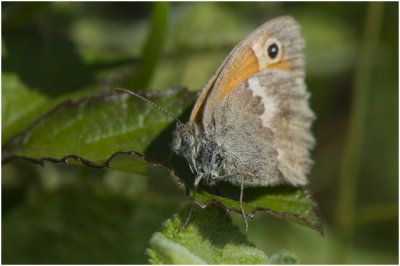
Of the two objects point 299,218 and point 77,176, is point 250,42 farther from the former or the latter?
point 77,176

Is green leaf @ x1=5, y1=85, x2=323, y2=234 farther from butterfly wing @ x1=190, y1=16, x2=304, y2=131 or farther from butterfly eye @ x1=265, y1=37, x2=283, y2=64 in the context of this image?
butterfly eye @ x1=265, y1=37, x2=283, y2=64

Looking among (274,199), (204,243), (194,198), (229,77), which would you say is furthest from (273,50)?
(204,243)

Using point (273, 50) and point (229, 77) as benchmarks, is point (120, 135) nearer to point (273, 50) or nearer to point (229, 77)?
point (229, 77)

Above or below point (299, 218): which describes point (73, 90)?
above

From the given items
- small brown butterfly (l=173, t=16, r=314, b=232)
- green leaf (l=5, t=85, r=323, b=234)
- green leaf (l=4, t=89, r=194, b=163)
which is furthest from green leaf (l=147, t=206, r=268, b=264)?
green leaf (l=4, t=89, r=194, b=163)

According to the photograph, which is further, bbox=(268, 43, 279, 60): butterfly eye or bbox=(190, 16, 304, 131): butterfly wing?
bbox=(268, 43, 279, 60): butterfly eye

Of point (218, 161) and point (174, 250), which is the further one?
point (218, 161)

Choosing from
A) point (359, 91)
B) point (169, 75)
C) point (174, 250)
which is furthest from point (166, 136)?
point (359, 91)
